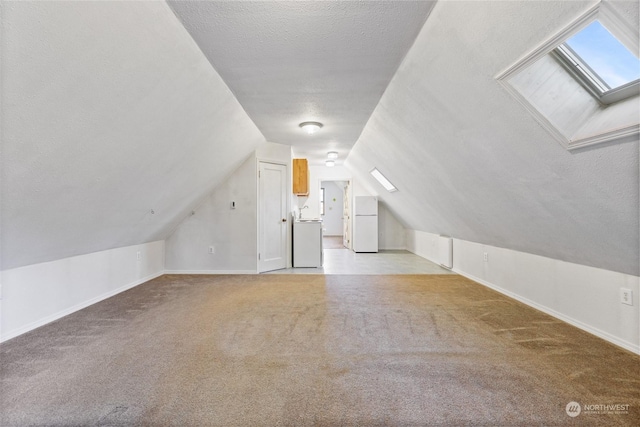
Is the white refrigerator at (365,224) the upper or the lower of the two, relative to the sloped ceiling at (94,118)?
lower

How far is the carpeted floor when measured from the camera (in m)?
1.45

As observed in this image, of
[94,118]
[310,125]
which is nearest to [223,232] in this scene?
[310,125]

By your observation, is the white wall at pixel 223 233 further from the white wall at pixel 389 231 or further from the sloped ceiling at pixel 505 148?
the white wall at pixel 389 231

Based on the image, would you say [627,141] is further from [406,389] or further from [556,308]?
[556,308]

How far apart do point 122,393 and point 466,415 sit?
196 cm

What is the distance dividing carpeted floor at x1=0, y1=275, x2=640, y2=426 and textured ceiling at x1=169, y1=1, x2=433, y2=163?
2.35 meters

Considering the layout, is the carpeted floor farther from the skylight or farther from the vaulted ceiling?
the skylight

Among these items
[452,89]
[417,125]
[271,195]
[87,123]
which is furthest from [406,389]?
[271,195]

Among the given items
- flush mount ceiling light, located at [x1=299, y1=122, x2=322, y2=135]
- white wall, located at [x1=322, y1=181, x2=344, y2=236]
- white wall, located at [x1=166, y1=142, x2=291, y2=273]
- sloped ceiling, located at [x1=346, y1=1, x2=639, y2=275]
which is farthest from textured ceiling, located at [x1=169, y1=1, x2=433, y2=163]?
white wall, located at [x1=322, y1=181, x2=344, y2=236]

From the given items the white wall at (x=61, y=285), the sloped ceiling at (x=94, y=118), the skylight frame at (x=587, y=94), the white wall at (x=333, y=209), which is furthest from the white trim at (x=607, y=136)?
the white wall at (x=333, y=209)

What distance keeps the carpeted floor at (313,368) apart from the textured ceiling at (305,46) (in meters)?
2.35

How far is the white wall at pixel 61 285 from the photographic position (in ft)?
7.80

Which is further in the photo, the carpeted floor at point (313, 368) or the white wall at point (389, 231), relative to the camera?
the white wall at point (389, 231)

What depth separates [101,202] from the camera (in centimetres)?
260
